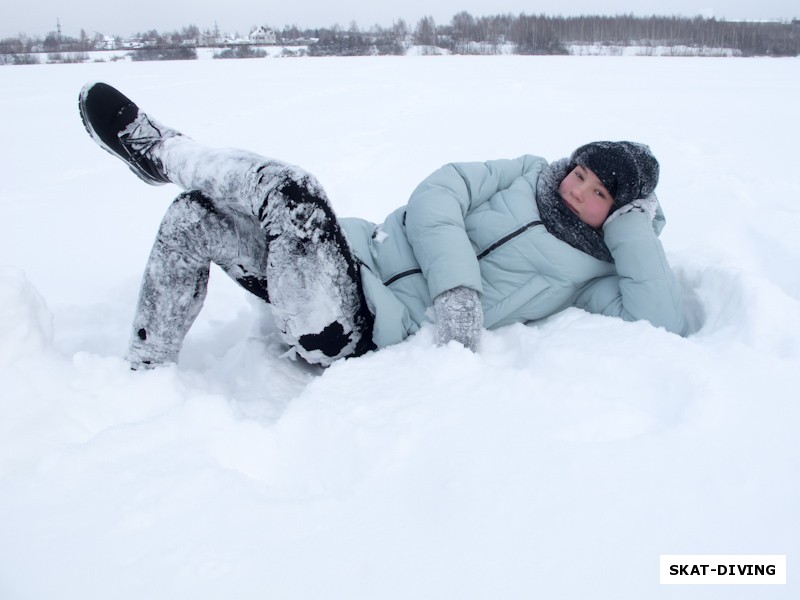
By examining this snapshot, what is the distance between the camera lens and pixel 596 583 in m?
0.72

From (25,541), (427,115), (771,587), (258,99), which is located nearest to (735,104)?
(427,115)

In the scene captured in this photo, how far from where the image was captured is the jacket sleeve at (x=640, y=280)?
4.69 ft

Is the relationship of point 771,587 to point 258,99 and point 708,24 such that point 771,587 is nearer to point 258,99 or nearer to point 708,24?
point 258,99

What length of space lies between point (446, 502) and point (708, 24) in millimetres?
54435

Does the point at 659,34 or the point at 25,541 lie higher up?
the point at 659,34

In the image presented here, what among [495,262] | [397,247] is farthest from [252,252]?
[495,262]

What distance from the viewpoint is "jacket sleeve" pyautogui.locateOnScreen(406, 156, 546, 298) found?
1401 millimetres

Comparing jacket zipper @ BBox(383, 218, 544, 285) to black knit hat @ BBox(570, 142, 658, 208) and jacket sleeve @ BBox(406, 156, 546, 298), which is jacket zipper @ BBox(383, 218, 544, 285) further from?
black knit hat @ BBox(570, 142, 658, 208)

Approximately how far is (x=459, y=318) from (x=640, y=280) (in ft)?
1.68

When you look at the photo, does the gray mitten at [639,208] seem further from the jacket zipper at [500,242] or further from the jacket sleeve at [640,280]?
the jacket zipper at [500,242]

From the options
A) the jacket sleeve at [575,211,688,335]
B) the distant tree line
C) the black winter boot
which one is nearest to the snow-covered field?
the jacket sleeve at [575,211,688,335]

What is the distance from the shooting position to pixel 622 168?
145 cm

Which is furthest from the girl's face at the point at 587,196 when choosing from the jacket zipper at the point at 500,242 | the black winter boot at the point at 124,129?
the black winter boot at the point at 124,129

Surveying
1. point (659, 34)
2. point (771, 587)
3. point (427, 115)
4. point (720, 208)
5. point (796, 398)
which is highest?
point (659, 34)
